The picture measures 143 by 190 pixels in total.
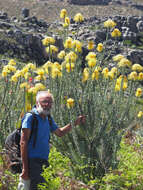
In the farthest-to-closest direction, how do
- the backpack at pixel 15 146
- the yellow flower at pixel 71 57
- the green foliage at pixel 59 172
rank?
the yellow flower at pixel 71 57 → the backpack at pixel 15 146 → the green foliage at pixel 59 172

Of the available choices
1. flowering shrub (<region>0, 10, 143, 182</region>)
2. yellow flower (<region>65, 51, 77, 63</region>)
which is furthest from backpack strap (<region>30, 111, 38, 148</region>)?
yellow flower (<region>65, 51, 77, 63</region>)

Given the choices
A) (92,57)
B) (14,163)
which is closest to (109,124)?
(92,57)

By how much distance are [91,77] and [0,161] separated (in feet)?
4.89

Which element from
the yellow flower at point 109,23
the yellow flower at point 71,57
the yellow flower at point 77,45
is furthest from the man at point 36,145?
the yellow flower at point 109,23

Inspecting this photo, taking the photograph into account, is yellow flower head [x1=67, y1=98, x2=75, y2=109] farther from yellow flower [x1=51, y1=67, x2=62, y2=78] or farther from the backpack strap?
the backpack strap

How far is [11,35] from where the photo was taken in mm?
28859

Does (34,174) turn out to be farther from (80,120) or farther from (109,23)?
(109,23)

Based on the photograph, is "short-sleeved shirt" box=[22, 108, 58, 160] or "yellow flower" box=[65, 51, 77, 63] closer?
"short-sleeved shirt" box=[22, 108, 58, 160]

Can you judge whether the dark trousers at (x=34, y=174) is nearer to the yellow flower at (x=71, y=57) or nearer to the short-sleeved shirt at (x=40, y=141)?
the short-sleeved shirt at (x=40, y=141)

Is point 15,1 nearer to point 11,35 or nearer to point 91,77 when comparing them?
point 11,35

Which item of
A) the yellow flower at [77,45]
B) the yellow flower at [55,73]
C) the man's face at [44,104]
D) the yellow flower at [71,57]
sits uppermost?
the yellow flower at [77,45]

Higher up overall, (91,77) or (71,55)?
(71,55)

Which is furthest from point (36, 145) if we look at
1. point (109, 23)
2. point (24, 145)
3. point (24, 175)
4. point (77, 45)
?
point (109, 23)

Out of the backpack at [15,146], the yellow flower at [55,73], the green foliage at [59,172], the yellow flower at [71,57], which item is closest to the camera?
the green foliage at [59,172]
